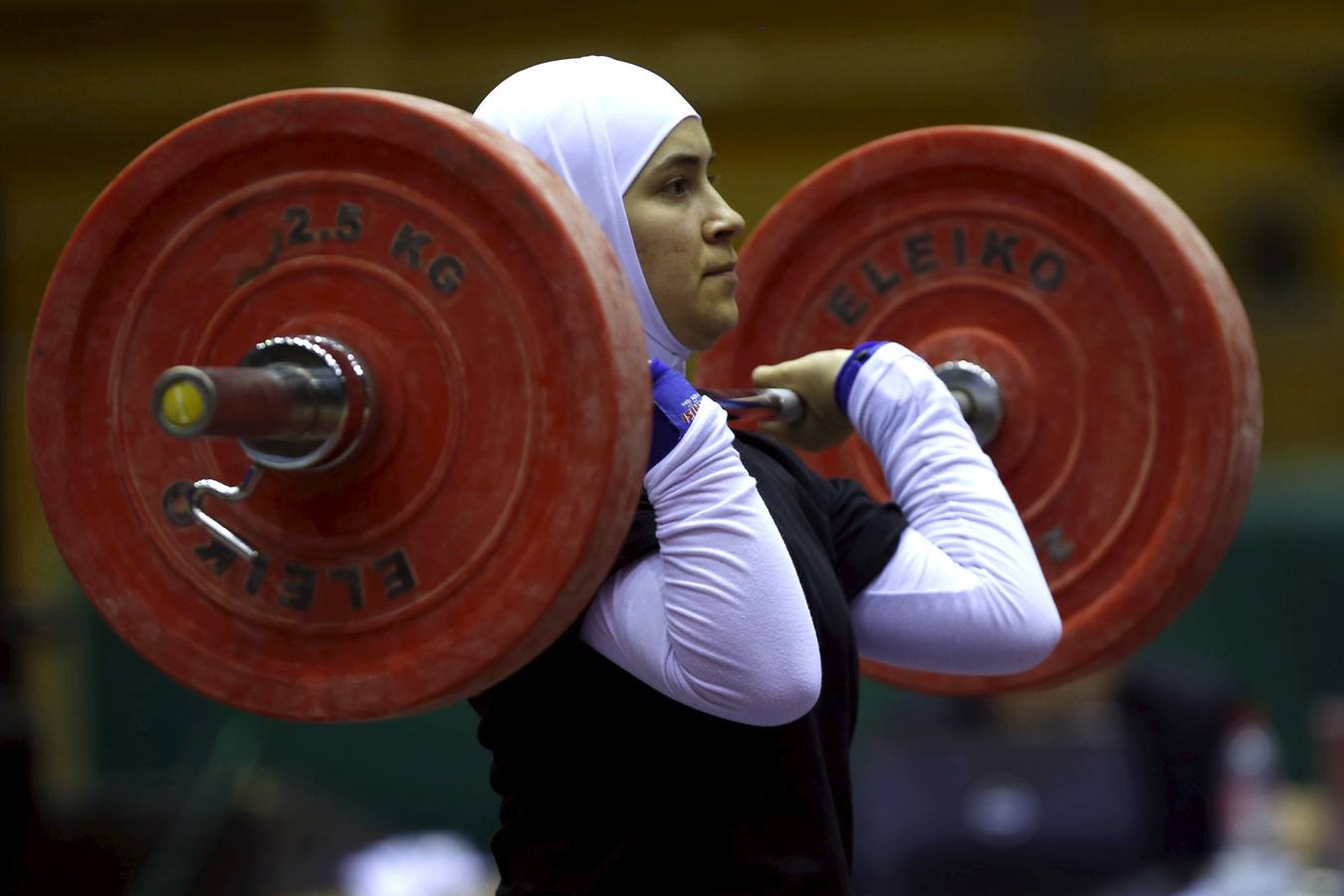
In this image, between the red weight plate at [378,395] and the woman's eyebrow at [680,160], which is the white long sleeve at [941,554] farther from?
the red weight plate at [378,395]

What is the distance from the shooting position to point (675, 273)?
1282mm

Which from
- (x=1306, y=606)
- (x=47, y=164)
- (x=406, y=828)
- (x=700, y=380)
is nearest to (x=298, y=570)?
(x=700, y=380)

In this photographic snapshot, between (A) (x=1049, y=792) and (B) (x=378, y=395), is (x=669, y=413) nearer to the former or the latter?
(B) (x=378, y=395)

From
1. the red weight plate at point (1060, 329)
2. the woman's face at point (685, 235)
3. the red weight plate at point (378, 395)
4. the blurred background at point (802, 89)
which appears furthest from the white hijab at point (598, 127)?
the blurred background at point (802, 89)

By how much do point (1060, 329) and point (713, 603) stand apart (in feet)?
1.83

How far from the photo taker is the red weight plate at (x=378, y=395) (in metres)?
1.07

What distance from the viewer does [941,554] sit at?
135cm

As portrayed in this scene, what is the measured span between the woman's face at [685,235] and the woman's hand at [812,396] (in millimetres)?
139

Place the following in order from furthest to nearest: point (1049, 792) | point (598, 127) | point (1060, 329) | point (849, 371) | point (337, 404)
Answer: point (1049, 792)
point (1060, 329)
point (849, 371)
point (598, 127)
point (337, 404)

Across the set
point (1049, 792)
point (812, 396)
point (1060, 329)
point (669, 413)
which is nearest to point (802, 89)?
point (1049, 792)

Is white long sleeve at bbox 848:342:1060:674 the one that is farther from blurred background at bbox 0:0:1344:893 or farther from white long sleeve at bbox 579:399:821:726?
blurred background at bbox 0:0:1344:893

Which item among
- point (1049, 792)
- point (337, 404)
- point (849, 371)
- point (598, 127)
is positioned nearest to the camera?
point (337, 404)

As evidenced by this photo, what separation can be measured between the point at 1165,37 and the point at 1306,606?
332cm

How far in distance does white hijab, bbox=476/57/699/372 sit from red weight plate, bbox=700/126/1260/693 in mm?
361
